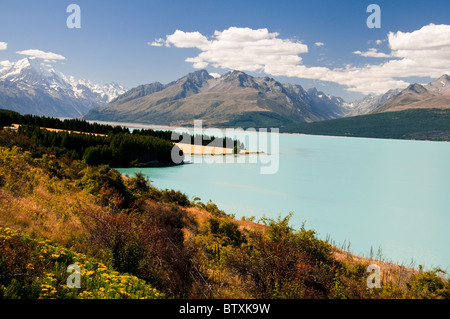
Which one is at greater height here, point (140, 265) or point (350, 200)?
point (140, 265)

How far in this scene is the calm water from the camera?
40.3 metres

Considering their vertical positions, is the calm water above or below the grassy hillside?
below

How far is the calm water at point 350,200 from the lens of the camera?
4031cm

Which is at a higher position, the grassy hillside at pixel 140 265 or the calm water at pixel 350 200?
the grassy hillside at pixel 140 265

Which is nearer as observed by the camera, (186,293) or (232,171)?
(186,293)

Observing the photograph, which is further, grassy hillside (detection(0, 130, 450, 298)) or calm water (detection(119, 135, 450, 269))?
calm water (detection(119, 135, 450, 269))

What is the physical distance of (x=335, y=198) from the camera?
66438 millimetres

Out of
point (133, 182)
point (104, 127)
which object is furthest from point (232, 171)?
point (104, 127)

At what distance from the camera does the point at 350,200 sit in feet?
214

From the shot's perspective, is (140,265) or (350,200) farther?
(350,200)

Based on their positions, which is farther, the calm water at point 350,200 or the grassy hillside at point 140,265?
the calm water at point 350,200
